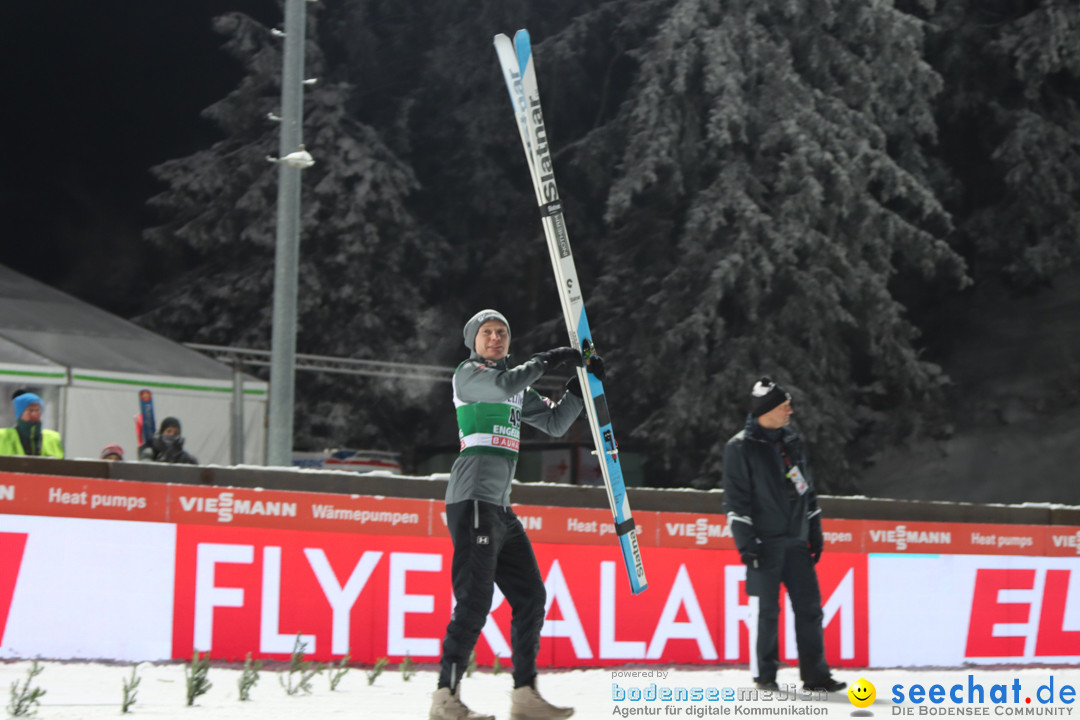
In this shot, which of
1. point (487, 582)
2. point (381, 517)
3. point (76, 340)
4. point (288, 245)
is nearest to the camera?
point (487, 582)

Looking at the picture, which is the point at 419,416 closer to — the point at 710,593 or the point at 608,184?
the point at 608,184

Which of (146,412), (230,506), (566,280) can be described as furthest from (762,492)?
(146,412)

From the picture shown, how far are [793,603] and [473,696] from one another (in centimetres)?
189

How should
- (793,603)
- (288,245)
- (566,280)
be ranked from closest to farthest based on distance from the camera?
→ (566,280), (793,603), (288,245)

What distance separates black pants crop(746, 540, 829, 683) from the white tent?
12323mm

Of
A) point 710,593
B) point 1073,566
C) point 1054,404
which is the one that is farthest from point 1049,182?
point 710,593

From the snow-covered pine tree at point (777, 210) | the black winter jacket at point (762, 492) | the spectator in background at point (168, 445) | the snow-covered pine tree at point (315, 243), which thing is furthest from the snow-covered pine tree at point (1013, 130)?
the black winter jacket at point (762, 492)

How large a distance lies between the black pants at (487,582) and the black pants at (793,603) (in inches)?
72.6

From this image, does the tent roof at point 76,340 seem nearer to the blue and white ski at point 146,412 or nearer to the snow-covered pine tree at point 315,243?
the blue and white ski at point 146,412

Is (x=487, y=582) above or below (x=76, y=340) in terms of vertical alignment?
below

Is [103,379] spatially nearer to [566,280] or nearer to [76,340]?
[76,340]

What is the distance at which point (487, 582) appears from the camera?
6.07 m

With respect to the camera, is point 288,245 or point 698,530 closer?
point 698,530

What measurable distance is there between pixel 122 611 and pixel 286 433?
597 centimetres
